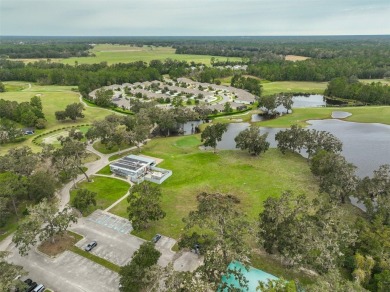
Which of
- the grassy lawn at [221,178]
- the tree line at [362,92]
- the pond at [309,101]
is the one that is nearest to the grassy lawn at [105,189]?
the grassy lawn at [221,178]

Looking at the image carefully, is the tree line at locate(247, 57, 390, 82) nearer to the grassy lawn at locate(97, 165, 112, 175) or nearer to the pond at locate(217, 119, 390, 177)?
the pond at locate(217, 119, 390, 177)

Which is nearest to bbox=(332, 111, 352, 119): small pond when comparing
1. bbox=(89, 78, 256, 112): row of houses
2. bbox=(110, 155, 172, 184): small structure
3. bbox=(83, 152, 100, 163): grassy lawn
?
bbox=(89, 78, 256, 112): row of houses

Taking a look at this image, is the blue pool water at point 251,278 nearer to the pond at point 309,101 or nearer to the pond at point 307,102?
the pond at point 307,102

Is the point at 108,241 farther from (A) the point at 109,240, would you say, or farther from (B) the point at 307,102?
(B) the point at 307,102

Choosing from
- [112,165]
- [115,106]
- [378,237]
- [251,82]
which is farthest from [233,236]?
[251,82]

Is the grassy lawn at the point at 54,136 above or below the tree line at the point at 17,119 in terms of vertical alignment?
below

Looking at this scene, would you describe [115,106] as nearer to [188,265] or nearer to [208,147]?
[208,147]
